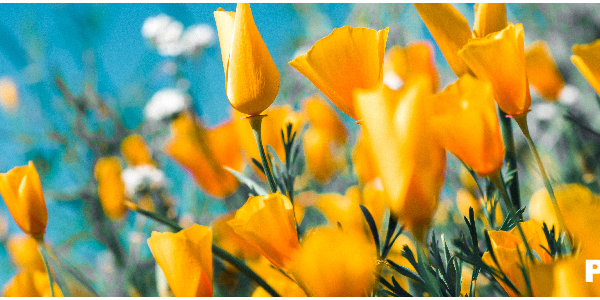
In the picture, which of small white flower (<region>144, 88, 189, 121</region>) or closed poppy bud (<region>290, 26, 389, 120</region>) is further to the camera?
small white flower (<region>144, 88, 189, 121</region>)

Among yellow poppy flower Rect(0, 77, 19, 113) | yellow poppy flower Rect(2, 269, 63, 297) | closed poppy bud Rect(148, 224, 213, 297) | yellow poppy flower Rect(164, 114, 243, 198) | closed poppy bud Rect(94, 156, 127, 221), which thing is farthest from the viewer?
yellow poppy flower Rect(0, 77, 19, 113)

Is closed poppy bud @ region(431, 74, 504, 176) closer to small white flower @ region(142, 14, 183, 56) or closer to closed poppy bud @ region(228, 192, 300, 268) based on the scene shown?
closed poppy bud @ region(228, 192, 300, 268)

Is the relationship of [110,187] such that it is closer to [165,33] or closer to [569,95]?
[165,33]

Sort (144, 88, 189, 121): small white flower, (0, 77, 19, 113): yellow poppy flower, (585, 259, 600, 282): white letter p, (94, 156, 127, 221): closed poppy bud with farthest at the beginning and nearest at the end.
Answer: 1. (0, 77, 19, 113): yellow poppy flower
2. (144, 88, 189, 121): small white flower
3. (94, 156, 127, 221): closed poppy bud
4. (585, 259, 600, 282): white letter p

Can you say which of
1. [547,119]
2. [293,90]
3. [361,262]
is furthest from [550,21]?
[361,262]

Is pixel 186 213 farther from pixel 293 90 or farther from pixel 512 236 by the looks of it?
pixel 512 236

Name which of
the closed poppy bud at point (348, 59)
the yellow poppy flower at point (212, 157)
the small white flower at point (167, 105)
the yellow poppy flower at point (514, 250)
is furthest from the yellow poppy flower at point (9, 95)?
the yellow poppy flower at point (514, 250)

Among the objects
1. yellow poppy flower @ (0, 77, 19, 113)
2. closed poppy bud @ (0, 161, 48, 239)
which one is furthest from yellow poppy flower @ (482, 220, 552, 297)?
yellow poppy flower @ (0, 77, 19, 113)
